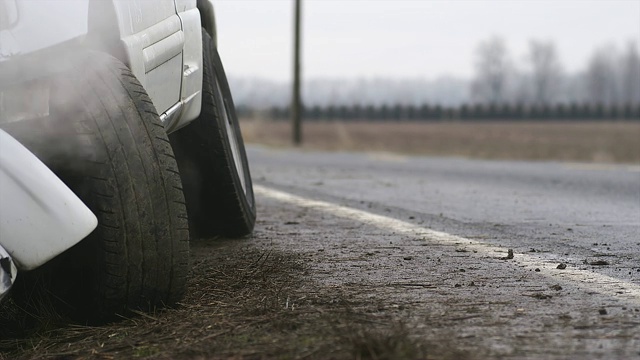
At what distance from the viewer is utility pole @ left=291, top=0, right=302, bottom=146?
20.3 metres

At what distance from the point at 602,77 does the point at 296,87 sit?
13842 cm

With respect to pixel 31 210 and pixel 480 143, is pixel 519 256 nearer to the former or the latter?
pixel 31 210

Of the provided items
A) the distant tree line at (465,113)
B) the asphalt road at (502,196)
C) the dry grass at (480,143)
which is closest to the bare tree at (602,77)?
the distant tree line at (465,113)

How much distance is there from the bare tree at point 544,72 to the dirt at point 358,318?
137767 millimetres

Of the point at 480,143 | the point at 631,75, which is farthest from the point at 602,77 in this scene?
the point at 480,143

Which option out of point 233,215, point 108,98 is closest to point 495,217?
point 233,215

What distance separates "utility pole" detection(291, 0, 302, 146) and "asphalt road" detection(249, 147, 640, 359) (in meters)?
12.5

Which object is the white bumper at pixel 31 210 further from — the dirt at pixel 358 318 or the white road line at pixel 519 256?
the white road line at pixel 519 256

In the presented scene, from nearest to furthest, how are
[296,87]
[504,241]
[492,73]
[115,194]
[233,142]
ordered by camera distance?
[115,194] → [504,241] → [233,142] → [296,87] → [492,73]

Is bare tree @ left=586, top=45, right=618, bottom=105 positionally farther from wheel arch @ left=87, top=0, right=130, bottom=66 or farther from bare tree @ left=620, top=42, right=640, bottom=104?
wheel arch @ left=87, top=0, right=130, bottom=66

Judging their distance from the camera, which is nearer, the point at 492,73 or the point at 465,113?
the point at 465,113

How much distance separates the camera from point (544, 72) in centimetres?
14275

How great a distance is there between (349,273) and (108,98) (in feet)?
3.26

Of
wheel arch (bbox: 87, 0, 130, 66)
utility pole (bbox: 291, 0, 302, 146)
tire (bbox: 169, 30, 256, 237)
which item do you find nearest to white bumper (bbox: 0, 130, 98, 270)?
wheel arch (bbox: 87, 0, 130, 66)
